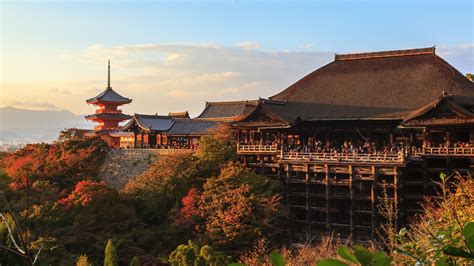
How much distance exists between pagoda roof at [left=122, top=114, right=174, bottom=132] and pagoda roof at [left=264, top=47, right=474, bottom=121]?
1208cm

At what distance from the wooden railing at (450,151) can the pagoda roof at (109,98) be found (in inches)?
1505

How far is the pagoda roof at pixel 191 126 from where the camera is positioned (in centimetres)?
3866

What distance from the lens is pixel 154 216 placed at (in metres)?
26.3

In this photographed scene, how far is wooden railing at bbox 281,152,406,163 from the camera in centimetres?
2366

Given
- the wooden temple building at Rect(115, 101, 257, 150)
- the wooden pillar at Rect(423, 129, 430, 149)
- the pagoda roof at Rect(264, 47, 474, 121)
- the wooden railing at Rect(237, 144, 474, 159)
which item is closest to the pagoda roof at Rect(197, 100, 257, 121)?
the wooden temple building at Rect(115, 101, 257, 150)

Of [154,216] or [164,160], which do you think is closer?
[154,216]

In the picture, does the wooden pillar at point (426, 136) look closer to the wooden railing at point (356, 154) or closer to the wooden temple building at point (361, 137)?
the wooden temple building at point (361, 137)

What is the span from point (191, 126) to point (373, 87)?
1642 centimetres

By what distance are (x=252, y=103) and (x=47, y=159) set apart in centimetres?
1596

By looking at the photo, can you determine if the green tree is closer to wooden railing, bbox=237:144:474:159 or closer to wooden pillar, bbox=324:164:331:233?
wooden pillar, bbox=324:164:331:233


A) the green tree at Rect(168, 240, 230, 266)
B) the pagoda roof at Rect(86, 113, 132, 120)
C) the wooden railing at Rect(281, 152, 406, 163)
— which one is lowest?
the green tree at Rect(168, 240, 230, 266)

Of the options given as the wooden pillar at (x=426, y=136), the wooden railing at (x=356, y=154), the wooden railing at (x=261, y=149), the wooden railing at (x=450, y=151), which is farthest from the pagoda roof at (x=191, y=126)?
the wooden railing at (x=450, y=151)

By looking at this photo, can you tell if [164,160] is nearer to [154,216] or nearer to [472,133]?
[154,216]

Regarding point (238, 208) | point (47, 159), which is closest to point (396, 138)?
point (238, 208)
